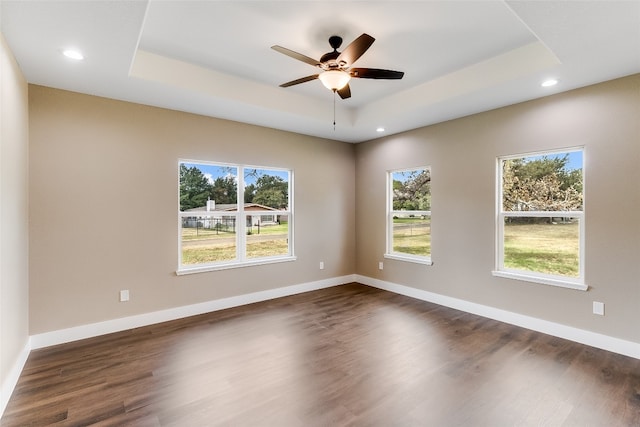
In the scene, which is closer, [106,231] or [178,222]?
A: [106,231]

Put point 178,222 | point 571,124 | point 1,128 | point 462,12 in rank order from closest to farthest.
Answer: point 1,128 → point 462,12 → point 571,124 → point 178,222

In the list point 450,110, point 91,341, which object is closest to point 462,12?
point 450,110

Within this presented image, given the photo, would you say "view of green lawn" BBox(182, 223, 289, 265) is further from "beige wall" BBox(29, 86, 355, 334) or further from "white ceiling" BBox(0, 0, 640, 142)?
"white ceiling" BBox(0, 0, 640, 142)

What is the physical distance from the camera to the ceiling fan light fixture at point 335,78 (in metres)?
2.59

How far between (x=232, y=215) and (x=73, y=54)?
2456 mm

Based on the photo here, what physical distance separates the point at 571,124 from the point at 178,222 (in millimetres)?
4629

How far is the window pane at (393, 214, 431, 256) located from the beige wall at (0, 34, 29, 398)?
463 centimetres

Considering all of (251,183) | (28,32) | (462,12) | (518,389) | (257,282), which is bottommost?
(518,389)

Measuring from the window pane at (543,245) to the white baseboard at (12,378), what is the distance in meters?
4.86

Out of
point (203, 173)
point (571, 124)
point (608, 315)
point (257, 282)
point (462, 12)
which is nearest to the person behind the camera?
point (462, 12)

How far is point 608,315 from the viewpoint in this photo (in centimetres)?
299

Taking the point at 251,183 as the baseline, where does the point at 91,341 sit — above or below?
below

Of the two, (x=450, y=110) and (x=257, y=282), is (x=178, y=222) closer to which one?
(x=257, y=282)

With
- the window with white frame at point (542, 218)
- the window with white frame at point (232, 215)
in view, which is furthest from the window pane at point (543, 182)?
the window with white frame at point (232, 215)
